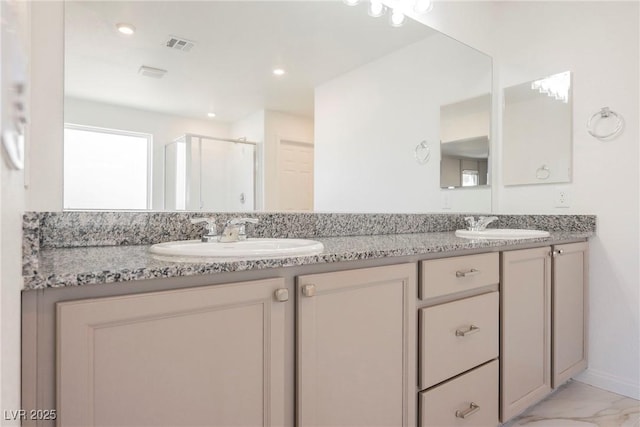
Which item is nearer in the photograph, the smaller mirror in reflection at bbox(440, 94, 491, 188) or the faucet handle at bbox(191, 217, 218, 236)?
the faucet handle at bbox(191, 217, 218, 236)

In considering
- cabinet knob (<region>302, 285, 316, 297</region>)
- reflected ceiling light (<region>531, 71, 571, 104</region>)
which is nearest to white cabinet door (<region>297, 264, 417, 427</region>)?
cabinet knob (<region>302, 285, 316, 297</region>)

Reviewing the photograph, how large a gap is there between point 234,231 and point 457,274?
771mm

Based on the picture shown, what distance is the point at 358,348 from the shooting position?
1.01m

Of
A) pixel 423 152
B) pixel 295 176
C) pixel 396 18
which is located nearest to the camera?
pixel 295 176

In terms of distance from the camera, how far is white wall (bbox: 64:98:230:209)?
1.11 m

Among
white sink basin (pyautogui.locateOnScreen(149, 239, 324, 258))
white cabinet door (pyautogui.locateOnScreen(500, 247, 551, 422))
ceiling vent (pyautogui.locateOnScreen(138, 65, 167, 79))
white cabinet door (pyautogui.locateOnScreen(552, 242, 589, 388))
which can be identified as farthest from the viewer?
white cabinet door (pyautogui.locateOnScreen(552, 242, 589, 388))

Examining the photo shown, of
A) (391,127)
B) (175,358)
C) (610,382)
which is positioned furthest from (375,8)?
(610,382)

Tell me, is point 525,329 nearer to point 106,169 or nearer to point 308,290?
point 308,290

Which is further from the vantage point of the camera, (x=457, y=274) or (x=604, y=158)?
(x=604, y=158)

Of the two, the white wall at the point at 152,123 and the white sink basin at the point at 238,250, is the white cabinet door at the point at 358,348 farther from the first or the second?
the white wall at the point at 152,123

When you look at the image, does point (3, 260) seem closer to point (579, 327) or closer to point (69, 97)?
point (69, 97)

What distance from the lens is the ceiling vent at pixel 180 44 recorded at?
1.24 metres

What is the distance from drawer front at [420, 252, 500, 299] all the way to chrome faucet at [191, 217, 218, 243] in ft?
2.22

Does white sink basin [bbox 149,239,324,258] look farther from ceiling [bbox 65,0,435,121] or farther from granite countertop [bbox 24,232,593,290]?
ceiling [bbox 65,0,435,121]
